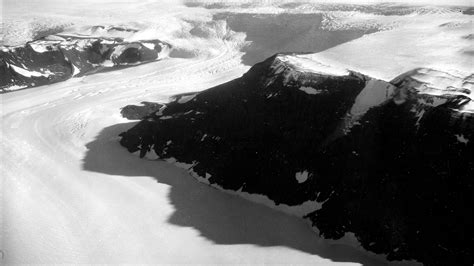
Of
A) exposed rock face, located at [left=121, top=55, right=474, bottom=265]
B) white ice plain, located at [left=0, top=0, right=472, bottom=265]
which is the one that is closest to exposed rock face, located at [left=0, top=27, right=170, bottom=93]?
white ice plain, located at [left=0, top=0, right=472, bottom=265]

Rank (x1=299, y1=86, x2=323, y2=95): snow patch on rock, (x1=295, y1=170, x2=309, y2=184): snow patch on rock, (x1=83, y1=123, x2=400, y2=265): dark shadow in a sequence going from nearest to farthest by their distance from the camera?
(x1=83, y1=123, x2=400, y2=265): dark shadow
(x1=295, y1=170, x2=309, y2=184): snow patch on rock
(x1=299, y1=86, x2=323, y2=95): snow patch on rock

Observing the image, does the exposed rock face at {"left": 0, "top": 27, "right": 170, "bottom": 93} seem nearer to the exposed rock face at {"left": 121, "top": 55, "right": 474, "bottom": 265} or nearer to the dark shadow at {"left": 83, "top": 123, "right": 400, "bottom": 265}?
the dark shadow at {"left": 83, "top": 123, "right": 400, "bottom": 265}

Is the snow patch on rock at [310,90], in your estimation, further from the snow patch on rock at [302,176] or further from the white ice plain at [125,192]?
the snow patch on rock at [302,176]

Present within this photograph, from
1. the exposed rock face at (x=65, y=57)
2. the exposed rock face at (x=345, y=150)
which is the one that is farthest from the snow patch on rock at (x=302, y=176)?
the exposed rock face at (x=65, y=57)

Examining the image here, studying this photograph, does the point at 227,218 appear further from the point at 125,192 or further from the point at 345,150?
the point at 345,150

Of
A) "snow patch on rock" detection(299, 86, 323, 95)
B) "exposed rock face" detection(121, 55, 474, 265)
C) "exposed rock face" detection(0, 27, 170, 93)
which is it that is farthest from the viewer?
"exposed rock face" detection(0, 27, 170, 93)

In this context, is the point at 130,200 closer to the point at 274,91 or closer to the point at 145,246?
the point at 145,246

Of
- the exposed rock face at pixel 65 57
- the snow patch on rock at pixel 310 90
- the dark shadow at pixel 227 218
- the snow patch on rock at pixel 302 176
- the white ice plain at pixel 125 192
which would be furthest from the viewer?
the exposed rock face at pixel 65 57
